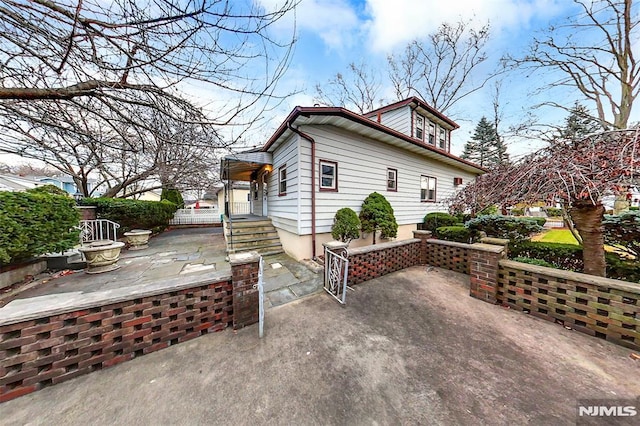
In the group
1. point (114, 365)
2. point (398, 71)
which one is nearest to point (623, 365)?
point (114, 365)

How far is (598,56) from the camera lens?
9.87 meters

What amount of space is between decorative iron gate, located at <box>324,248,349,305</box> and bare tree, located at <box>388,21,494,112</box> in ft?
47.6

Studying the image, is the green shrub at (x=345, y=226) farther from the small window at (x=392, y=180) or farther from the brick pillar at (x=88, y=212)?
the brick pillar at (x=88, y=212)

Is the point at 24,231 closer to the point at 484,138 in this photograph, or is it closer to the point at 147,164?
the point at 147,164

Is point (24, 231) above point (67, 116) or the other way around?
the other way around

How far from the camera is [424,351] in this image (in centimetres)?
235

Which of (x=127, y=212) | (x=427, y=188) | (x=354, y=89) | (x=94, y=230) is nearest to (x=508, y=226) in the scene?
(x=427, y=188)

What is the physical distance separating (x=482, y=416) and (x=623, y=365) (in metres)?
1.88

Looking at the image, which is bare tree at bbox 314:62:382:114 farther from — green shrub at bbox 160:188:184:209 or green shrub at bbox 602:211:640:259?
green shrub at bbox 602:211:640:259

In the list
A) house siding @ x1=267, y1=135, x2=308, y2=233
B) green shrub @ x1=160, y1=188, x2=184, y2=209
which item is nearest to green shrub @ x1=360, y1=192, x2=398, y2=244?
house siding @ x1=267, y1=135, x2=308, y2=233

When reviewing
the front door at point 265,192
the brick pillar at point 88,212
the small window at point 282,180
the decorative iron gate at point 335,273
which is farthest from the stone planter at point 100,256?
the decorative iron gate at point 335,273

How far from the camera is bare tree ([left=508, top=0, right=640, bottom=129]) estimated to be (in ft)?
29.1

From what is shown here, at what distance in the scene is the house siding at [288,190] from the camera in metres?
5.60

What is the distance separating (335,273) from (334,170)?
10.5ft
